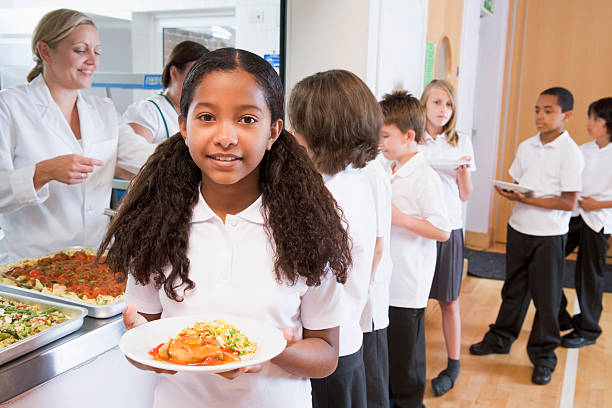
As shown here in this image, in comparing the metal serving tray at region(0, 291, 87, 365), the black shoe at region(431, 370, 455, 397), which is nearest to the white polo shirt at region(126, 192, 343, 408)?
the metal serving tray at region(0, 291, 87, 365)

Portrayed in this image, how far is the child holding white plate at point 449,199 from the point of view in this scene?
282 cm

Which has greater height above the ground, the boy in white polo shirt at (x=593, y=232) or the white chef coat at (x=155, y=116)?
the white chef coat at (x=155, y=116)

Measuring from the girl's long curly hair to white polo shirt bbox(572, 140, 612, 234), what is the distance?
2864mm

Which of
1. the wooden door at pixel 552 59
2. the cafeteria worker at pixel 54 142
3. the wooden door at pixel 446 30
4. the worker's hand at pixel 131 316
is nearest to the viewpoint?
the worker's hand at pixel 131 316

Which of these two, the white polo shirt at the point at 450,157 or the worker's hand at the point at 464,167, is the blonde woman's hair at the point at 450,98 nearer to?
the white polo shirt at the point at 450,157

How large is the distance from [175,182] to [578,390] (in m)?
2.72

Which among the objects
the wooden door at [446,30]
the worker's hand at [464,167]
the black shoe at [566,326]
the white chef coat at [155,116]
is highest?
the wooden door at [446,30]

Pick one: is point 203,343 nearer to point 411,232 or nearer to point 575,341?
point 411,232

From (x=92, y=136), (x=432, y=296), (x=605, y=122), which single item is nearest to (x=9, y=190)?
(x=92, y=136)

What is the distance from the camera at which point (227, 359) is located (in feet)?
2.85

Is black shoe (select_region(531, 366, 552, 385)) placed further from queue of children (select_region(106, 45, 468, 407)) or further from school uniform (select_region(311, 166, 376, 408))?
queue of children (select_region(106, 45, 468, 407))

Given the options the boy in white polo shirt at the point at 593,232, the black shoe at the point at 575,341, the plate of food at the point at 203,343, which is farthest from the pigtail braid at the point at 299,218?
the black shoe at the point at 575,341

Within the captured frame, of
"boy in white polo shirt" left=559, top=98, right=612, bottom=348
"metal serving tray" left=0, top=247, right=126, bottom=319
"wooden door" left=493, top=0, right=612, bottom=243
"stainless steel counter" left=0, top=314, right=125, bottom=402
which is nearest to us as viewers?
"stainless steel counter" left=0, top=314, right=125, bottom=402

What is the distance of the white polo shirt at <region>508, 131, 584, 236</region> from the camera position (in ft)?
9.71
